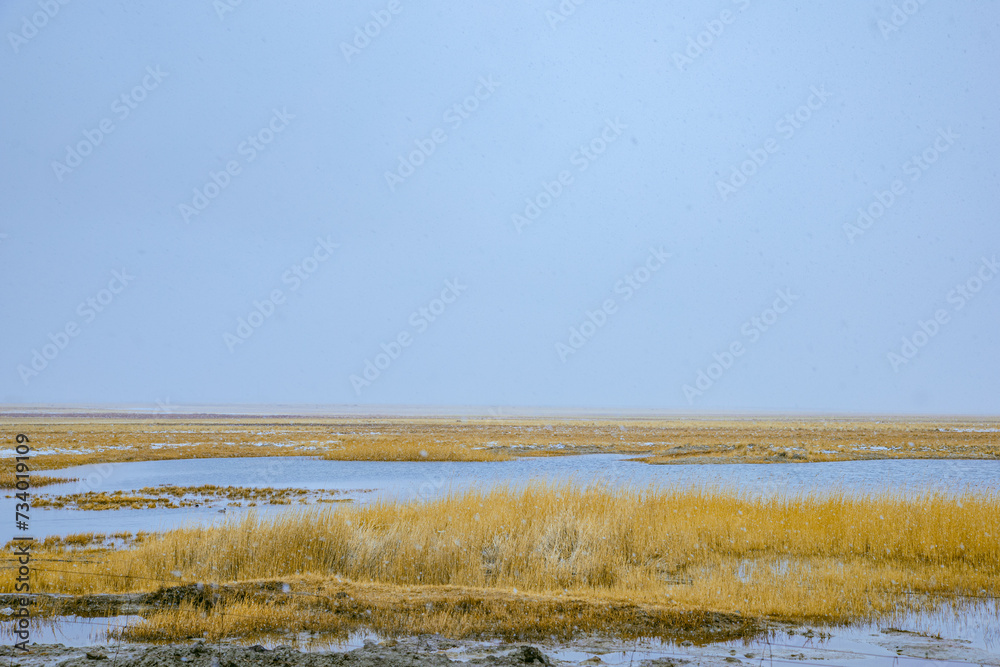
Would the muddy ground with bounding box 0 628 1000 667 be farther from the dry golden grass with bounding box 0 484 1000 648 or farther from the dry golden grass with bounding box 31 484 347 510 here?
the dry golden grass with bounding box 31 484 347 510

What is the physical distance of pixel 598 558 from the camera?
41.1 feet

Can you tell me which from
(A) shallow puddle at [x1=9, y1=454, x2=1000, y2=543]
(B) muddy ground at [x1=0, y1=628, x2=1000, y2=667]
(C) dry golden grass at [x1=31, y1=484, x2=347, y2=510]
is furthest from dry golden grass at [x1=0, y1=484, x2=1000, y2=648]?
(C) dry golden grass at [x1=31, y1=484, x2=347, y2=510]

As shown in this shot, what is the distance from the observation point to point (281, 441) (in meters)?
59.2

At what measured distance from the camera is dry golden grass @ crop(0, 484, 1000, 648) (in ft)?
33.4

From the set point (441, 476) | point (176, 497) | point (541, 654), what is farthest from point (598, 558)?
point (441, 476)

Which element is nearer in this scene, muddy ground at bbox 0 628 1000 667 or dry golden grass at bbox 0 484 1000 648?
muddy ground at bbox 0 628 1000 667

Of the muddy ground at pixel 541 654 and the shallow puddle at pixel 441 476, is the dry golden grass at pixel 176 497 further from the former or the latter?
the muddy ground at pixel 541 654

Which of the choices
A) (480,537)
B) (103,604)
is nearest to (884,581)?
(480,537)

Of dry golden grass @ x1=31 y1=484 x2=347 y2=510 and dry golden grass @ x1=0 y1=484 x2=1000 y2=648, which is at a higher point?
dry golden grass @ x1=0 y1=484 x2=1000 y2=648

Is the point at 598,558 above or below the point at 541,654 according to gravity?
below

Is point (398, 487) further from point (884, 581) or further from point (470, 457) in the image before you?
point (884, 581)

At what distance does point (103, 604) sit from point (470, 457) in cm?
3358

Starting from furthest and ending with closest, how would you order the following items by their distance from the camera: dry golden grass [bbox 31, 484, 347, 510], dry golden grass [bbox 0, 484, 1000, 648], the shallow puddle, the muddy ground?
dry golden grass [bbox 31, 484, 347, 510]
the shallow puddle
dry golden grass [bbox 0, 484, 1000, 648]
the muddy ground

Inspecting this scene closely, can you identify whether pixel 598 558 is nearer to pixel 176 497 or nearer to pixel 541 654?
pixel 541 654
